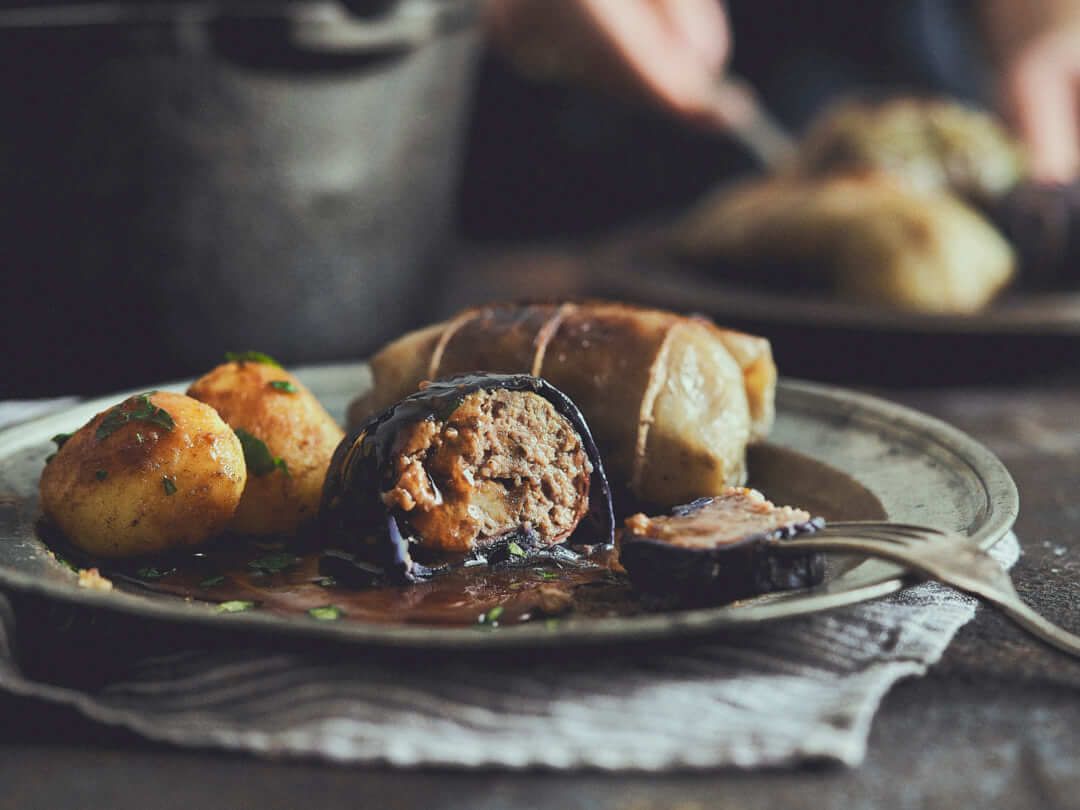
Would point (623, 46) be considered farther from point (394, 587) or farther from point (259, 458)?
point (394, 587)

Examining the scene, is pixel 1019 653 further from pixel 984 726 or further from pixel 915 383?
pixel 915 383

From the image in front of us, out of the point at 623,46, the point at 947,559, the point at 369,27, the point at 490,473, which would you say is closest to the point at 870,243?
the point at 623,46

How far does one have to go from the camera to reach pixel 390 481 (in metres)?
2.24

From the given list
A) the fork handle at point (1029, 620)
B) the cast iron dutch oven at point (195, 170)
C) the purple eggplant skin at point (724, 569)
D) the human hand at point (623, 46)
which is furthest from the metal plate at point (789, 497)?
the human hand at point (623, 46)

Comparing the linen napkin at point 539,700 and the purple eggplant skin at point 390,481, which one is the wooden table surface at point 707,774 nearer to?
the linen napkin at point 539,700

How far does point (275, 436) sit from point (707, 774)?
1.21m

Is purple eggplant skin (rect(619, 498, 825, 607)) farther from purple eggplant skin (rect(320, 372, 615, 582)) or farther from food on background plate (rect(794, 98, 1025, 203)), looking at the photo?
food on background plate (rect(794, 98, 1025, 203))

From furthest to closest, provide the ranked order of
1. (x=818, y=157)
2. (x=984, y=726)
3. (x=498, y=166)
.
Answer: (x=498, y=166), (x=818, y=157), (x=984, y=726)

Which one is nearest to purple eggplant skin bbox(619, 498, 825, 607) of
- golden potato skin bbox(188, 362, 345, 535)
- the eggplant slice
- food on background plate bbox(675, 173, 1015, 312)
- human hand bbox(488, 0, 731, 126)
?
the eggplant slice

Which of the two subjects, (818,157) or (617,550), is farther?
(818,157)

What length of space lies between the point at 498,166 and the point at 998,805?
6.67 meters

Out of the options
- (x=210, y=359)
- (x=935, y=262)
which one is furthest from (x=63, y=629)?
(x=935, y=262)

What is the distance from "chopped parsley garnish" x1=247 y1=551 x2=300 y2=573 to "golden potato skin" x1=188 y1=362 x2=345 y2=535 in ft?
0.45

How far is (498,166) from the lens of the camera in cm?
791
